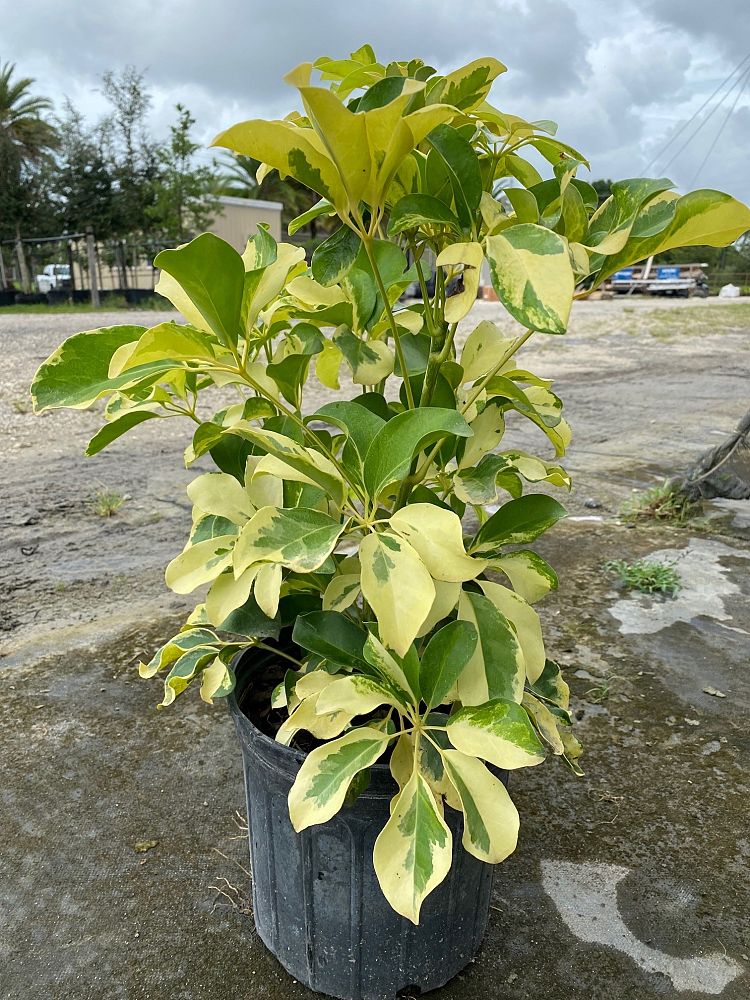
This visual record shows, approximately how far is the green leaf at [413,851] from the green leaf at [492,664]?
14cm

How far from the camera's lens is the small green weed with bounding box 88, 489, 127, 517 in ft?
10.7

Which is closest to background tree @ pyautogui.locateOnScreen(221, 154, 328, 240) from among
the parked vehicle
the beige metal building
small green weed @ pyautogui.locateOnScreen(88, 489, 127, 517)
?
the beige metal building

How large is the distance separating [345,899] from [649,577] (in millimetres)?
1837

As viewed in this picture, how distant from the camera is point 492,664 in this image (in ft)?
3.29

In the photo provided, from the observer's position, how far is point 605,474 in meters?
4.06

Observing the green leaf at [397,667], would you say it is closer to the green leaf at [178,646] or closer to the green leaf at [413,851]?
the green leaf at [413,851]

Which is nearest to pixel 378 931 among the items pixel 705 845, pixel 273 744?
pixel 273 744

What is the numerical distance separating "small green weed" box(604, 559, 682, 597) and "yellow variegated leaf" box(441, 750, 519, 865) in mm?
1902

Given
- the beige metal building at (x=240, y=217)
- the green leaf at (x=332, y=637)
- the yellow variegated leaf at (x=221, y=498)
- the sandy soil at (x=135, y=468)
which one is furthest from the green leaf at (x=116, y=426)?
the beige metal building at (x=240, y=217)

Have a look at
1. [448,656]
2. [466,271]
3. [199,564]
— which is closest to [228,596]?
[199,564]

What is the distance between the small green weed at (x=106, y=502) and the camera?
10.7 feet

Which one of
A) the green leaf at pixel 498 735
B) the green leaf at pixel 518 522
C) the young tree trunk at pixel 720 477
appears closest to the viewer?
the green leaf at pixel 498 735

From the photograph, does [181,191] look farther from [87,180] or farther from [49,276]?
[49,276]

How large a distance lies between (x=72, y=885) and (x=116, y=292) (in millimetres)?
15094
